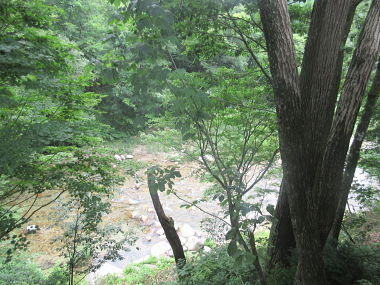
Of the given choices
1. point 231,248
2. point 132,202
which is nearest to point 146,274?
point 132,202

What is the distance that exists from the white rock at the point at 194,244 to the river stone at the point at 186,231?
0.83 feet

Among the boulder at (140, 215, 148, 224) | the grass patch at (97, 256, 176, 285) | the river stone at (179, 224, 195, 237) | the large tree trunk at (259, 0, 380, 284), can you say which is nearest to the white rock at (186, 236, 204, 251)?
the river stone at (179, 224, 195, 237)

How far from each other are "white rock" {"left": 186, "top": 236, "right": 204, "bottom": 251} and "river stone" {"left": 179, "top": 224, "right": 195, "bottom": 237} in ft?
0.83

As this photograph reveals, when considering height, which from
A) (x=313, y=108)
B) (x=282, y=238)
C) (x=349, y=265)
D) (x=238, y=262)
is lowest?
(x=349, y=265)

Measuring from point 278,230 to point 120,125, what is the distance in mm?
13468

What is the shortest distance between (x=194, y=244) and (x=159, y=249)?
3.09ft

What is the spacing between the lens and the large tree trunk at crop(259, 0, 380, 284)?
159 centimetres

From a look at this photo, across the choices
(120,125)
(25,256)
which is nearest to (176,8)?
(25,256)

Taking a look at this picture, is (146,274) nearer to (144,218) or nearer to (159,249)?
(159,249)

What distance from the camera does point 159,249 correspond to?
20.0 feet

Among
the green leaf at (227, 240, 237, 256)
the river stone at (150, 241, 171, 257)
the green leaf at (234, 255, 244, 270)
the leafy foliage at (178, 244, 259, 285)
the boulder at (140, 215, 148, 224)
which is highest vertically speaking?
the green leaf at (227, 240, 237, 256)

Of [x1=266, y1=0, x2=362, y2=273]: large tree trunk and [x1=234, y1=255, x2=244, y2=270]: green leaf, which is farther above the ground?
[x1=234, y1=255, x2=244, y2=270]: green leaf

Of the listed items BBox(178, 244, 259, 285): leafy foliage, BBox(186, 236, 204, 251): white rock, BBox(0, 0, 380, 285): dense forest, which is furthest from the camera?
BBox(186, 236, 204, 251): white rock

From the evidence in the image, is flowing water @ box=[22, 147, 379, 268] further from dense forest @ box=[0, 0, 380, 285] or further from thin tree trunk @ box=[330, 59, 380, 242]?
thin tree trunk @ box=[330, 59, 380, 242]
